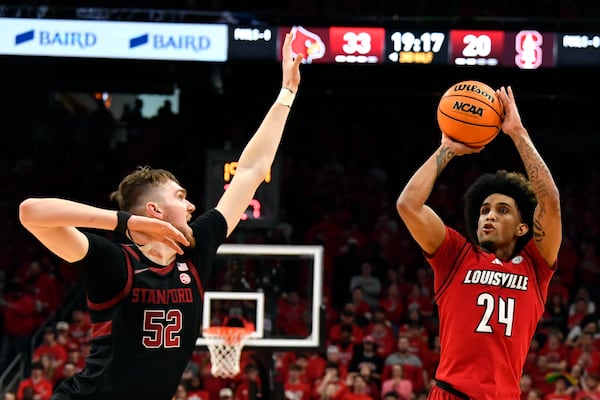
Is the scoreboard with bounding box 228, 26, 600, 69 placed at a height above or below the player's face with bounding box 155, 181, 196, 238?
above

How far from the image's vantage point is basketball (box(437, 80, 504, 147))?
5.03 metres

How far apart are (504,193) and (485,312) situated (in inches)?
26.7

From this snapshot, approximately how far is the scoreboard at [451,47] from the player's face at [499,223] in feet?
25.6

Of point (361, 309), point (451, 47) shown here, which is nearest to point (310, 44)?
point (451, 47)

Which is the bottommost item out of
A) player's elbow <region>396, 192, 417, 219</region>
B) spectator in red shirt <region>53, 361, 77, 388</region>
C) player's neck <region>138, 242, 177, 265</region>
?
spectator in red shirt <region>53, 361, 77, 388</region>

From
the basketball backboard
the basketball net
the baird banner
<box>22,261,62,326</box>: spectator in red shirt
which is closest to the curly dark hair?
the basketball backboard

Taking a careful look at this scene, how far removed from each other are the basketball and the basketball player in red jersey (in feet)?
0.16

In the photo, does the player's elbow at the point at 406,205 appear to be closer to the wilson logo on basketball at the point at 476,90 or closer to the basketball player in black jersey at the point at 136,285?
the wilson logo on basketball at the point at 476,90

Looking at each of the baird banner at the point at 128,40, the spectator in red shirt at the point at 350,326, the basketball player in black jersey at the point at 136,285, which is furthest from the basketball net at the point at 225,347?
the basketball player in black jersey at the point at 136,285

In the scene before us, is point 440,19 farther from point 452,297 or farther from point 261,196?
point 452,297

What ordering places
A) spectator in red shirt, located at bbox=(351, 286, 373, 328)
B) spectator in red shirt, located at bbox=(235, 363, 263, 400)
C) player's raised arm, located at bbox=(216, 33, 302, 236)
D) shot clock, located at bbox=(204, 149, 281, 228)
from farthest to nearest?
spectator in red shirt, located at bbox=(351, 286, 373, 328) → spectator in red shirt, located at bbox=(235, 363, 263, 400) → shot clock, located at bbox=(204, 149, 281, 228) → player's raised arm, located at bbox=(216, 33, 302, 236)

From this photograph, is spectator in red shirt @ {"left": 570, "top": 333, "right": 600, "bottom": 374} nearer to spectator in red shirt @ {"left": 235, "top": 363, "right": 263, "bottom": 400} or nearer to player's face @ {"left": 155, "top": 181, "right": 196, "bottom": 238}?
spectator in red shirt @ {"left": 235, "top": 363, "right": 263, "bottom": 400}

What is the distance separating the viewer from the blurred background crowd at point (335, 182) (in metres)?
12.2

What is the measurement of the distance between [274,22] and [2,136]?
821 cm
